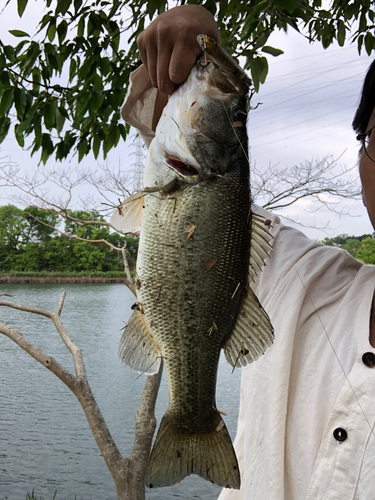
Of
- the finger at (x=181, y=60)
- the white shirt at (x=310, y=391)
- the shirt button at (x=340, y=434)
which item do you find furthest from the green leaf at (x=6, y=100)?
the shirt button at (x=340, y=434)

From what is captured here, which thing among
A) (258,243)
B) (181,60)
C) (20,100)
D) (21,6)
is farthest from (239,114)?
(20,100)

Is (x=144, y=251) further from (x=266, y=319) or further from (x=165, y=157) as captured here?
(x=266, y=319)

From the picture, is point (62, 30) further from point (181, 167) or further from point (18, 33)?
point (181, 167)

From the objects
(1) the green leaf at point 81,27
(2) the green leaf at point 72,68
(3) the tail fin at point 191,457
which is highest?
(1) the green leaf at point 81,27

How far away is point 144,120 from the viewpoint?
1.35 m

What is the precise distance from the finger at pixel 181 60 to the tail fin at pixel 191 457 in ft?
2.80

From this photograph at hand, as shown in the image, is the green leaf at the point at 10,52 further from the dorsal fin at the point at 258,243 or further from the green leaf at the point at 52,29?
the dorsal fin at the point at 258,243

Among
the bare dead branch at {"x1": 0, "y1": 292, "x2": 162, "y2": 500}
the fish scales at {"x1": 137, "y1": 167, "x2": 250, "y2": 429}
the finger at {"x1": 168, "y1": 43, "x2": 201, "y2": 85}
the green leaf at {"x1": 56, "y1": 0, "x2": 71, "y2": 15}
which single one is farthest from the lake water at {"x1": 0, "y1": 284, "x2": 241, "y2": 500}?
the finger at {"x1": 168, "y1": 43, "x2": 201, "y2": 85}

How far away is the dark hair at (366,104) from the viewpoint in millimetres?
1341

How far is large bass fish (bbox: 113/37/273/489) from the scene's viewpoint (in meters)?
1.02

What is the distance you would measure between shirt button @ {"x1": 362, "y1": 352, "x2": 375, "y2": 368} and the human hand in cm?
87

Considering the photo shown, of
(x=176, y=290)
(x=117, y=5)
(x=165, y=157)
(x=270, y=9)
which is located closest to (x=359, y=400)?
(x=176, y=290)

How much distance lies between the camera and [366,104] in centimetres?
135

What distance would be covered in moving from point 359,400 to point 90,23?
2.81 metres
